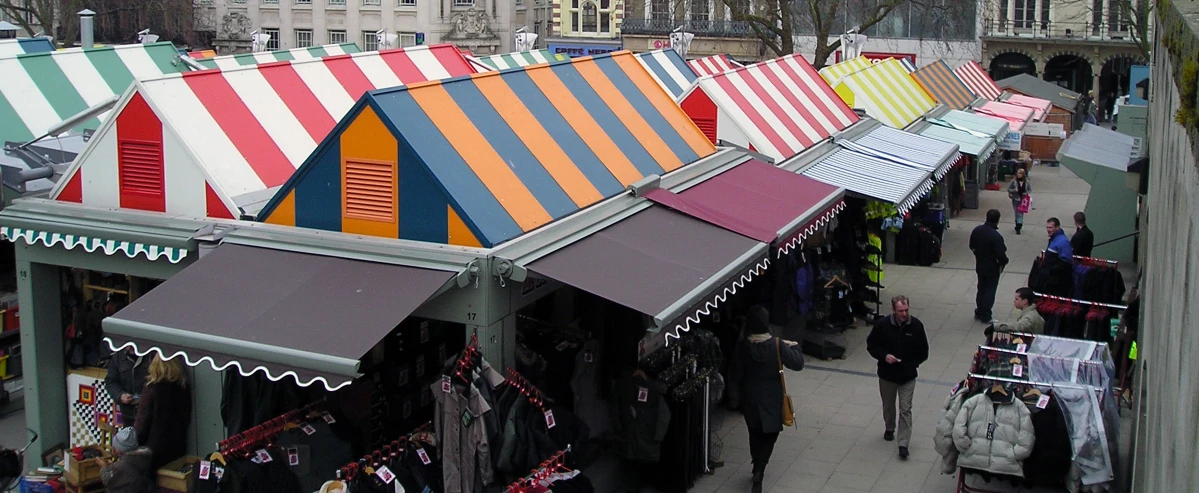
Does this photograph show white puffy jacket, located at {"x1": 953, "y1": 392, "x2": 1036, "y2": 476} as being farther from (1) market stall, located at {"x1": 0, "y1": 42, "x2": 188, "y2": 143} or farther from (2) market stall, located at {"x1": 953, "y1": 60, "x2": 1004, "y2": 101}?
(2) market stall, located at {"x1": 953, "y1": 60, "x2": 1004, "y2": 101}

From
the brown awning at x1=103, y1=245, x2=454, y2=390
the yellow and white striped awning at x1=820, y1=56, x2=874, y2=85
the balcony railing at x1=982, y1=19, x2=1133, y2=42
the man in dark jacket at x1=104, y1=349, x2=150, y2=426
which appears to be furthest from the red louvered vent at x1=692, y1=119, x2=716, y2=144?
the balcony railing at x1=982, y1=19, x2=1133, y2=42

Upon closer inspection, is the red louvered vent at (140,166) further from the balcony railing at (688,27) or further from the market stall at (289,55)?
the balcony railing at (688,27)

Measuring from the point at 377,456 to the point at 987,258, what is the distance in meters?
9.42

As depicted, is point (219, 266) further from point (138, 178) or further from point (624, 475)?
point (624, 475)

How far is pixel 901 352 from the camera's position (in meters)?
10.2

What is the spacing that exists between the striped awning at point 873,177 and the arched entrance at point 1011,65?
42846mm

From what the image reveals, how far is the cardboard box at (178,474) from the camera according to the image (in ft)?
29.5

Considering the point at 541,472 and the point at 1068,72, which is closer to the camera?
the point at 541,472

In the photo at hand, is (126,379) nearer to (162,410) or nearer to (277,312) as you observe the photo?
(162,410)

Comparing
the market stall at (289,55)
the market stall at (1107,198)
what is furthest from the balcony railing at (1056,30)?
the market stall at (289,55)

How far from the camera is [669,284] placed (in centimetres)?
830

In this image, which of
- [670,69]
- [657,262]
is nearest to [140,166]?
[657,262]

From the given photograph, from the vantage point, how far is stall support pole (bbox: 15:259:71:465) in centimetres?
969

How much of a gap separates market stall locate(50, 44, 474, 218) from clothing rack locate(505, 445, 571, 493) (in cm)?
298
